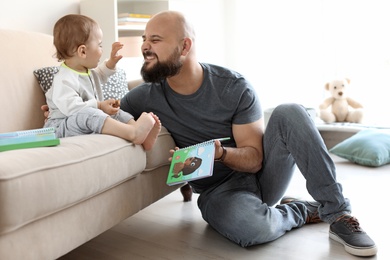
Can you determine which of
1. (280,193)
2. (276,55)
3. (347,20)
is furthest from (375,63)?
(280,193)

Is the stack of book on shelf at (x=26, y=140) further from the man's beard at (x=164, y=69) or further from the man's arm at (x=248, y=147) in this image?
the man's arm at (x=248, y=147)

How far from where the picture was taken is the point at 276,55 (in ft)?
13.8

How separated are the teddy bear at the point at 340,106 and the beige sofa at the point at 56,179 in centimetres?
195

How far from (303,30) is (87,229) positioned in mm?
2976

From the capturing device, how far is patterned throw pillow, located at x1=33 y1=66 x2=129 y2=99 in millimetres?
2084

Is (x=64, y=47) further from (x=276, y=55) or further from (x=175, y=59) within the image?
(x=276, y=55)

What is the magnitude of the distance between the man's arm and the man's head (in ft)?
1.04

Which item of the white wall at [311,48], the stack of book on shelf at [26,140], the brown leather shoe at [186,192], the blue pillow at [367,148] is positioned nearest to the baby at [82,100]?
the stack of book on shelf at [26,140]

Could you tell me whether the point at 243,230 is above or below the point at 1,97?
below

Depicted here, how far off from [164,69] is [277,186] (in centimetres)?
59

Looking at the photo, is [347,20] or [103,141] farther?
[347,20]

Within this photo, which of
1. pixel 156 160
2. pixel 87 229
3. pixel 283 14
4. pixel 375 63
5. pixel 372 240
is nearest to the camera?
pixel 87 229

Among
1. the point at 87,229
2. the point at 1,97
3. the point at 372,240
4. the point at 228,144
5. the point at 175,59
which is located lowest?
the point at 372,240

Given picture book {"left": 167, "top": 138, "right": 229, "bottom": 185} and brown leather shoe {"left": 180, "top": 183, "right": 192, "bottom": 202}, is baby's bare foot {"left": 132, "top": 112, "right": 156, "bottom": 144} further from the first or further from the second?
brown leather shoe {"left": 180, "top": 183, "right": 192, "bottom": 202}
